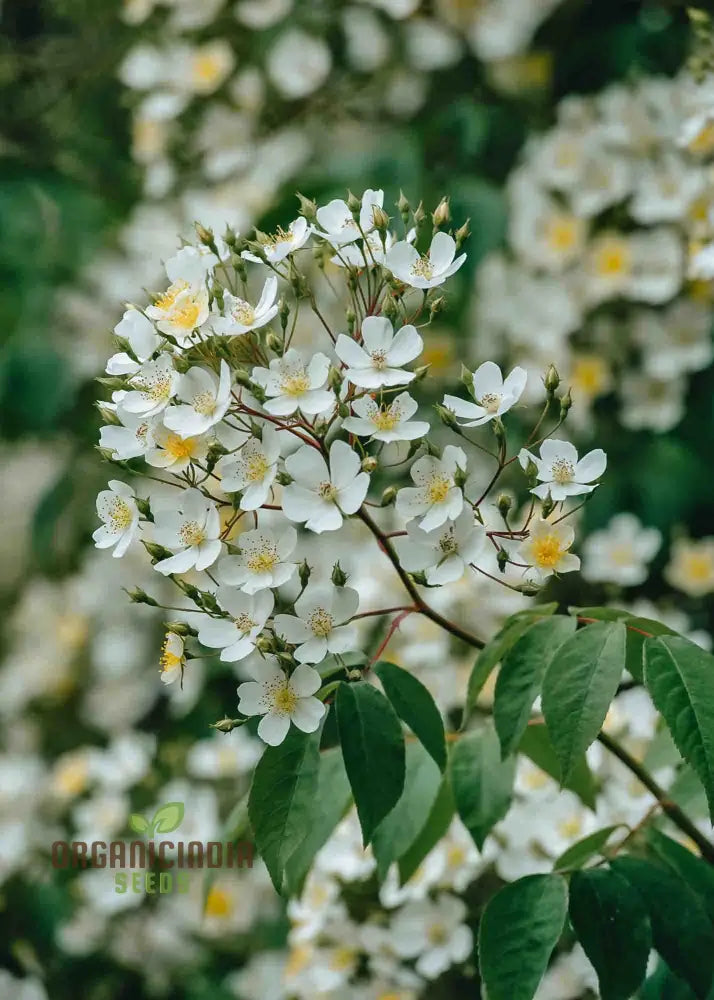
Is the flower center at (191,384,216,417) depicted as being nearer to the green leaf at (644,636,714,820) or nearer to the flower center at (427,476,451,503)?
the flower center at (427,476,451,503)

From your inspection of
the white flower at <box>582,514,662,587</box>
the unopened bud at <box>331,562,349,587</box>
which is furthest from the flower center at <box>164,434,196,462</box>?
the white flower at <box>582,514,662,587</box>

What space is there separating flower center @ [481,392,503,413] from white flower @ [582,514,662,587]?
0.87m

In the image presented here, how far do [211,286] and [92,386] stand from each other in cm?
123

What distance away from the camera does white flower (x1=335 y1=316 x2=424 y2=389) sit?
2.10ft

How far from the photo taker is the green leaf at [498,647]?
71cm

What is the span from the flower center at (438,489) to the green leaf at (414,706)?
0.10 meters

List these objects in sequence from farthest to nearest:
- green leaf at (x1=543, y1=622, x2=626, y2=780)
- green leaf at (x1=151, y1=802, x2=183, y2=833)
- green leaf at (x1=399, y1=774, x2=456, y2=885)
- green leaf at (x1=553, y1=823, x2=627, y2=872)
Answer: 1. green leaf at (x1=151, y1=802, x2=183, y2=833)
2. green leaf at (x1=399, y1=774, x2=456, y2=885)
3. green leaf at (x1=553, y1=823, x2=627, y2=872)
4. green leaf at (x1=543, y1=622, x2=626, y2=780)

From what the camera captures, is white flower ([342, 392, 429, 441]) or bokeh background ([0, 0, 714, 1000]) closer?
white flower ([342, 392, 429, 441])

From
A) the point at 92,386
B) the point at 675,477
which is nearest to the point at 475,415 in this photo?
the point at 675,477

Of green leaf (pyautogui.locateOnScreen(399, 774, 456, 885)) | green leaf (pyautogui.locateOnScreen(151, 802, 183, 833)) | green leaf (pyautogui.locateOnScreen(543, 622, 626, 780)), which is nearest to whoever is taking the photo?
green leaf (pyautogui.locateOnScreen(543, 622, 626, 780))

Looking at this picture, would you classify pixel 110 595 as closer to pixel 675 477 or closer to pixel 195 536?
pixel 675 477

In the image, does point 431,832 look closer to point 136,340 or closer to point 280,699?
point 280,699

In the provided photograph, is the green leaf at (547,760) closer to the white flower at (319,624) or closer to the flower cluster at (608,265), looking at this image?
the white flower at (319,624)

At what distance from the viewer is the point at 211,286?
0.69 metres
